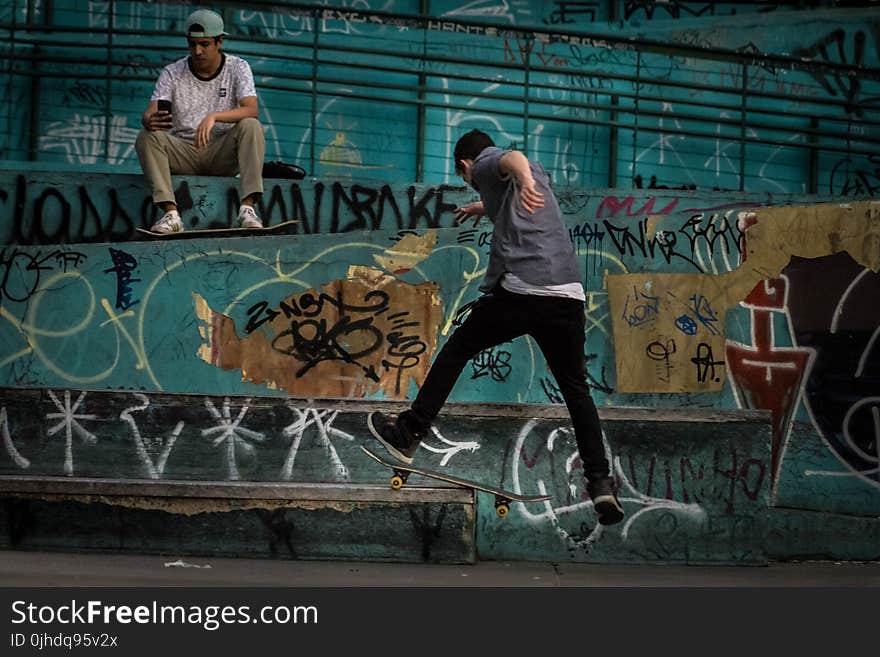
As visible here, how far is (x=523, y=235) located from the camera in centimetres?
680

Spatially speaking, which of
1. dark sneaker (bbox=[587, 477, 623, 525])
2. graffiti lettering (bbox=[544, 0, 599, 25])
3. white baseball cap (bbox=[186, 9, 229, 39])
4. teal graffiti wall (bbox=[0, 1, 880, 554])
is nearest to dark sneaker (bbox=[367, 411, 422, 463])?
dark sneaker (bbox=[587, 477, 623, 525])

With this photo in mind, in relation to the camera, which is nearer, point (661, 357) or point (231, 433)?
point (231, 433)

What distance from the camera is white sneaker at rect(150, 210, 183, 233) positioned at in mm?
9414

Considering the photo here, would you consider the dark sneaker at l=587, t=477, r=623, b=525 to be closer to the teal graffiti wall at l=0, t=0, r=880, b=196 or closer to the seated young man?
the seated young man

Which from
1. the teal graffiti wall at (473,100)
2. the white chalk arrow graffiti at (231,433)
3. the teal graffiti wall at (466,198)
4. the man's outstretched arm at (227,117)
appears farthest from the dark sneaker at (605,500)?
the teal graffiti wall at (473,100)

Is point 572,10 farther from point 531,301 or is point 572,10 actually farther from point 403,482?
point 531,301

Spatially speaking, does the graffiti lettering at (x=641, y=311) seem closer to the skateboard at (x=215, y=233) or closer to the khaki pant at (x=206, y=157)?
the skateboard at (x=215, y=233)

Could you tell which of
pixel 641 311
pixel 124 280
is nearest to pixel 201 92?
pixel 124 280

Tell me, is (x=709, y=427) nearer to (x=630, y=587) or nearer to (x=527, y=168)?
(x=630, y=587)


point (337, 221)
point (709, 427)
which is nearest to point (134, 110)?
point (337, 221)

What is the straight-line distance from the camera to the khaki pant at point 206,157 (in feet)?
31.3

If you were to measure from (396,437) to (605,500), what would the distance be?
1.14m

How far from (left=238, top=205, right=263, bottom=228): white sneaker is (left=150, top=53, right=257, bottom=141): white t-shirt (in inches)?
27.2

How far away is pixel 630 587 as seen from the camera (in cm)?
733
